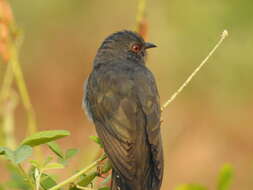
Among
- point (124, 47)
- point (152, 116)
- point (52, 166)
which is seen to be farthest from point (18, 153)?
point (124, 47)

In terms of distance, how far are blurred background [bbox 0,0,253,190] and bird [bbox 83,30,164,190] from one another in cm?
400

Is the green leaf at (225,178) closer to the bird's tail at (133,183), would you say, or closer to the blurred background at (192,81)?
the bird's tail at (133,183)

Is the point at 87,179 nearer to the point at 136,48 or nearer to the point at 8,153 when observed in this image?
the point at 8,153

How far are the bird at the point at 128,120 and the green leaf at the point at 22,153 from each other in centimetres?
114

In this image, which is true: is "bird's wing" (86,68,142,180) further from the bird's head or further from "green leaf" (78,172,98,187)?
"green leaf" (78,172,98,187)

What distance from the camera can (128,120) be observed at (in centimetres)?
482

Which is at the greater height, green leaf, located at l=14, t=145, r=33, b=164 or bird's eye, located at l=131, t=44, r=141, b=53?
bird's eye, located at l=131, t=44, r=141, b=53

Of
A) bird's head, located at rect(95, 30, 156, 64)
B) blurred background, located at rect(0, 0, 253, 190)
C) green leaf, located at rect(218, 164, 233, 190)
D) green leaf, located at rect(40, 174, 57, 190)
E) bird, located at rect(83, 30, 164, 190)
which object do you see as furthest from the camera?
blurred background, located at rect(0, 0, 253, 190)

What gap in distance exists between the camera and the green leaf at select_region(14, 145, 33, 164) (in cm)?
304

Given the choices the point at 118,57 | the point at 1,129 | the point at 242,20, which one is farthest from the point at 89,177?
the point at 242,20

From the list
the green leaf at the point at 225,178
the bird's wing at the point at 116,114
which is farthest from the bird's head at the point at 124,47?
the green leaf at the point at 225,178

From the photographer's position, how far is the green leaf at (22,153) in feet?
9.98

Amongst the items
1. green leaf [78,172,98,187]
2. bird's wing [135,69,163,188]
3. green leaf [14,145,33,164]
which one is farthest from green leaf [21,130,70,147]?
bird's wing [135,69,163,188]

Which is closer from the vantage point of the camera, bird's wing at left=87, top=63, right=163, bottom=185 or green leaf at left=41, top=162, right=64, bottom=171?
green leaf at left=41, top=162, right=64, bottom=171
